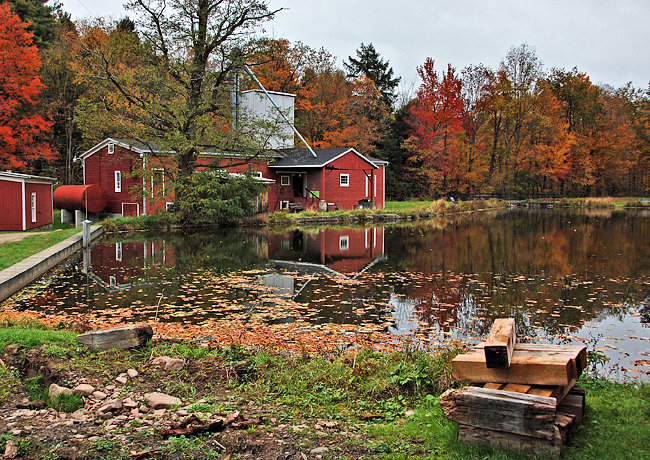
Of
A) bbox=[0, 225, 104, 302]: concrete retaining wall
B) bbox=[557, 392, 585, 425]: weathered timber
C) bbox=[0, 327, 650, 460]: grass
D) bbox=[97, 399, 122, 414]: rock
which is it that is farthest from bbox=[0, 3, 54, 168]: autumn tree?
bbox=[557, 392, 585, 425]: weathered timber

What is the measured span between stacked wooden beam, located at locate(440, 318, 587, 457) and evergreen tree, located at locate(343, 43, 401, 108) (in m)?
55.2

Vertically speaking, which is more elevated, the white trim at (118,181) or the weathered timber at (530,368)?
the white trim at (118,181)

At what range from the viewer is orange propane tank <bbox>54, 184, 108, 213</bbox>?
2922 centimetres

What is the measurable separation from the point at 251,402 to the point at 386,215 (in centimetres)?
3051

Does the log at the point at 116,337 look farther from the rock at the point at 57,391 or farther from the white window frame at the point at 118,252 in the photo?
the white window frame at the point at 118,252

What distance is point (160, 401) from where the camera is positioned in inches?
186

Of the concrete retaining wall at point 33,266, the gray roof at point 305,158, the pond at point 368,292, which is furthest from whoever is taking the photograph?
the gray roof at point 305,158

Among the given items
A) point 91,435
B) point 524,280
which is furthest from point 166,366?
point 524,280

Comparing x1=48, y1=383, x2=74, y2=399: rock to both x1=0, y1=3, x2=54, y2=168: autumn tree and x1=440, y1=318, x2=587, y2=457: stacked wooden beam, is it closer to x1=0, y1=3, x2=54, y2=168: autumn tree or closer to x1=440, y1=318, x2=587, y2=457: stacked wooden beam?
x1=440, y1=318, x2=587, y2=457: stacked wooden beam

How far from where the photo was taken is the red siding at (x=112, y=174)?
30261 mm

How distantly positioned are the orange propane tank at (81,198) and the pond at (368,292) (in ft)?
32.9

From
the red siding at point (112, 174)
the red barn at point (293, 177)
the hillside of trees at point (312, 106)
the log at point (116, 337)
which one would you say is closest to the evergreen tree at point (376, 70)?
the hillside of trees at point (312, 106)

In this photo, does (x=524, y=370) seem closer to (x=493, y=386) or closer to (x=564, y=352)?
(x=493, y=386)

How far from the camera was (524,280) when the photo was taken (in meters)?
13.1
